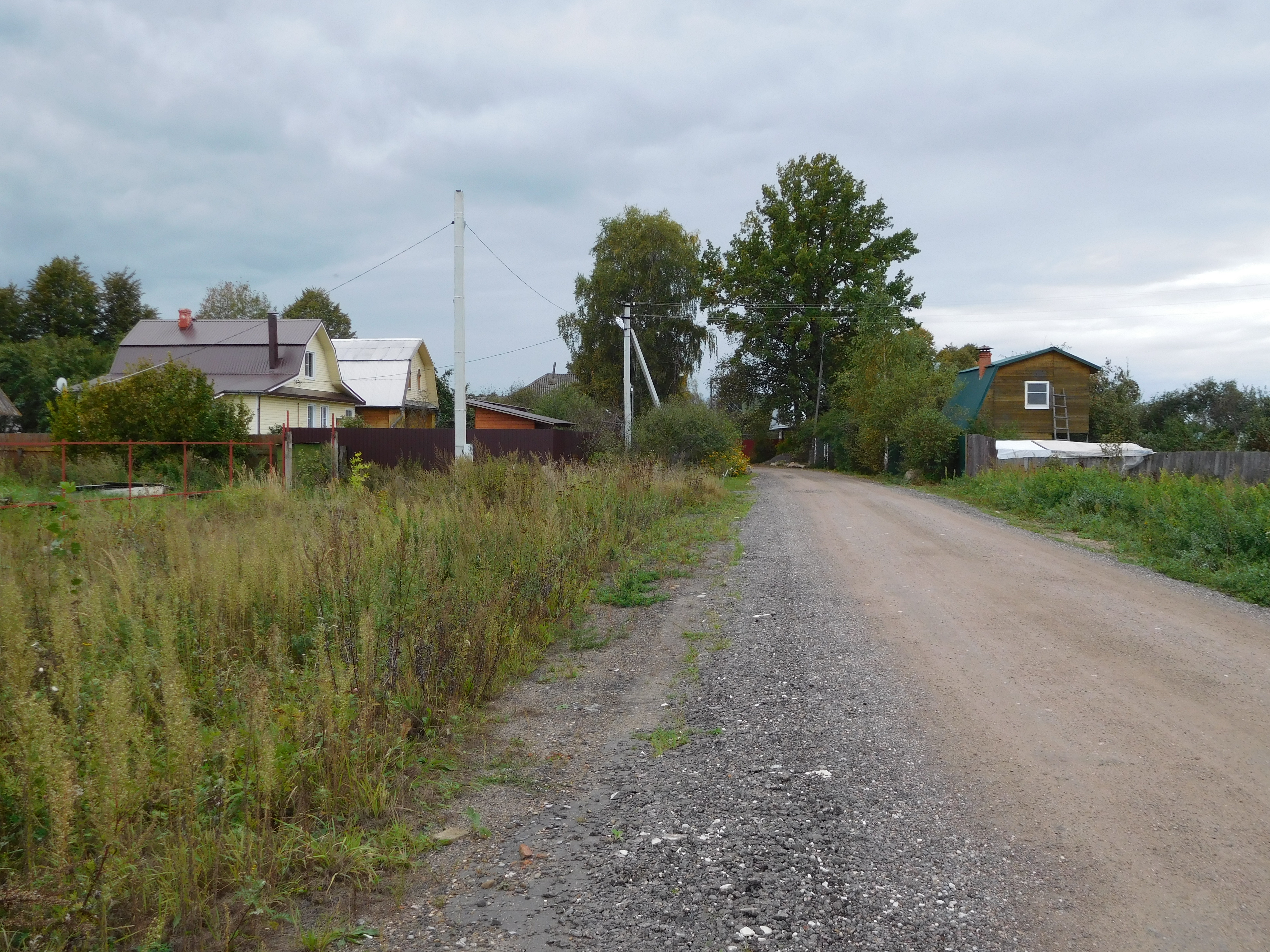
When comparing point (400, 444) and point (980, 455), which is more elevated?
point (400, 444)

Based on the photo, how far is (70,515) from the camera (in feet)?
21.1

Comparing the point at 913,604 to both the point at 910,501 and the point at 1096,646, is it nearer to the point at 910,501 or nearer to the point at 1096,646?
the point at 1096,646

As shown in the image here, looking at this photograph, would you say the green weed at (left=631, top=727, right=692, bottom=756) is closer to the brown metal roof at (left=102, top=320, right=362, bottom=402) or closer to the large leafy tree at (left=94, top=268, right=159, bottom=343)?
the brown metal roof at (left=102, top=320, right=362, bottom=402)

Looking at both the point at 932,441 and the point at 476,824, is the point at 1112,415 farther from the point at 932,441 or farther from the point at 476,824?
the point at 476,824

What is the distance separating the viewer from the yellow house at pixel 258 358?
3406 centimetres

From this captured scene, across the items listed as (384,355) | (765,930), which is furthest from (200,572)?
(384,355)

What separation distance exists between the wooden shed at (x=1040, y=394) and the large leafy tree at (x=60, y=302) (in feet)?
158

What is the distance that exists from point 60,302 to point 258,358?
21256mm

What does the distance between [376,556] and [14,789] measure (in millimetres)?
3289

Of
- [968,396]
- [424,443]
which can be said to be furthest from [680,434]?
[968,396]

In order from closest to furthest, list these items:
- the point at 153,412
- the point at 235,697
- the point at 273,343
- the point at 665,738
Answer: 1. the point at 235,697
2. the point at 665,738
3. the point at 153,412
4. the point at 273,343

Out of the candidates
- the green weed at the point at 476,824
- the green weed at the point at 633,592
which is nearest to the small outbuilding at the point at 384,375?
the green weed at the point at 633,592

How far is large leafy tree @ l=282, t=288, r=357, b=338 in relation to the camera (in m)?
64.0

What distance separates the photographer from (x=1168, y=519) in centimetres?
1215
